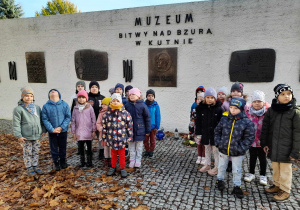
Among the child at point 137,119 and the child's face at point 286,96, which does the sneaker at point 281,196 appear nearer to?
the child's face at point 286,96

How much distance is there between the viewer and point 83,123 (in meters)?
3.45

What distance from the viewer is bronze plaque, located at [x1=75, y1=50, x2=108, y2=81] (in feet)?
20.4

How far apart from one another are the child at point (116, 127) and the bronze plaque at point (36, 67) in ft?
16.4

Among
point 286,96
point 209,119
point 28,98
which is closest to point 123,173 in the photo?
point 209,119

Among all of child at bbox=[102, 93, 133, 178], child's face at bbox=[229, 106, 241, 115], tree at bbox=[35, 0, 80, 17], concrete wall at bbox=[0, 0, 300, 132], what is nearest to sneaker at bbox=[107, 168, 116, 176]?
child at bbox=[102, 93, 133, 178]

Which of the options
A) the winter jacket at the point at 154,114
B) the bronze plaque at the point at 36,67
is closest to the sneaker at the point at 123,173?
the winter jacket at the point at 154,114

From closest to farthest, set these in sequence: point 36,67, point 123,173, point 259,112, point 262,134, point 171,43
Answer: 1. point 262,134
2. point 259,112
3. point 123,173
4. point 171,43
5. point 36,67

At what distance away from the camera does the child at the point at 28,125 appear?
9.99 ft

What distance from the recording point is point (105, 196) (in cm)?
265

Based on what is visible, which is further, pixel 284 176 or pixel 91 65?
pixel 91 65

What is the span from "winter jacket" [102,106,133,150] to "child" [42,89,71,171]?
2.51 ft

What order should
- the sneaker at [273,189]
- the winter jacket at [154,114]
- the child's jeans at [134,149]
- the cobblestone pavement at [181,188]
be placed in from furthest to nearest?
1. the winter jacket at [154,114]
2. the child's jeans at [134,149]
3. the sneaker at [273,189]
4. the cobblestone pavement at [181,188]

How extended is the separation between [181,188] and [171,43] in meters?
4.07

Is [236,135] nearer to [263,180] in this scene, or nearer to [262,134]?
[262,134]
